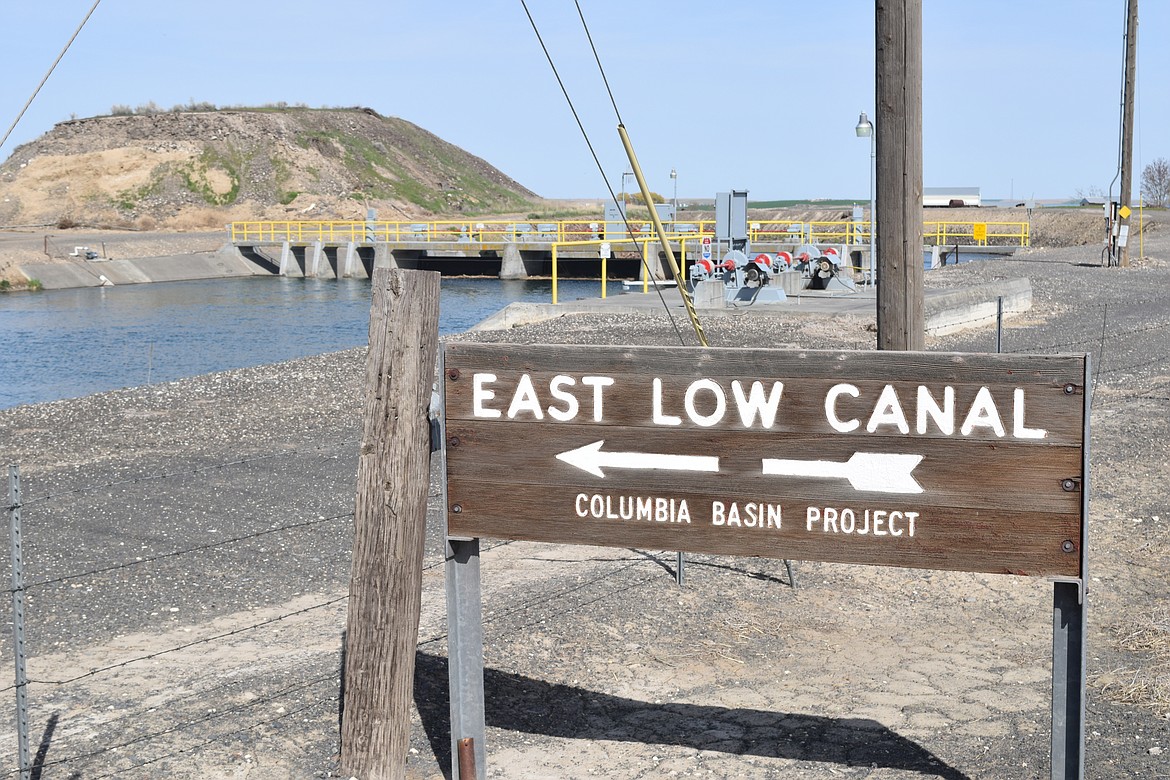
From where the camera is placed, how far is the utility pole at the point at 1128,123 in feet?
111

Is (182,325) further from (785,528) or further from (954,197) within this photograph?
(954,197)

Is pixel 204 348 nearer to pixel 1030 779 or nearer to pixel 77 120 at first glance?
pixel 1030 779

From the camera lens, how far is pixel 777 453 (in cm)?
429

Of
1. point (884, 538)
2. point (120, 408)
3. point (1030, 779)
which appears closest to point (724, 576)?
point (1030, 779)

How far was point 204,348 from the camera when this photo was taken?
3116cm

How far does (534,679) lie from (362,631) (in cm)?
141

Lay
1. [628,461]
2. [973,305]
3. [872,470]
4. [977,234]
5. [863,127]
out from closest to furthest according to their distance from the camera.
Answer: [872,470] < [628,461] < [973,305] < [863,127] < [977,234]

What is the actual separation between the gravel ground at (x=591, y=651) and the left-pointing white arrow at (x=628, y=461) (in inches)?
53.9

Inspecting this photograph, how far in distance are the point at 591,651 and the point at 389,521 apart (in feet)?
6.43

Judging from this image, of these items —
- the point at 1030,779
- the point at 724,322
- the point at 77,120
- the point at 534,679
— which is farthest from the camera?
the point at 77,120

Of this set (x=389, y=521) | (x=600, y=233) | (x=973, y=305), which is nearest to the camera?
(x=389, y=521)

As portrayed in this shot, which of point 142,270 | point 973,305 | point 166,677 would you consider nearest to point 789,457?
point 166,677

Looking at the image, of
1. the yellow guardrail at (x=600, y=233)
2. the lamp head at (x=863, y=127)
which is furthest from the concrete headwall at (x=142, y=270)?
the lamp head at (x=863, y=127)

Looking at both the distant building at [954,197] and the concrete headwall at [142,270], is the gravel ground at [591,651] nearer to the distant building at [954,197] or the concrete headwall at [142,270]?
the concrete headwall at [142,270]
